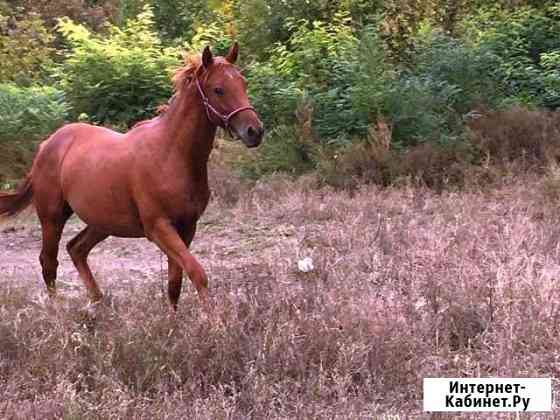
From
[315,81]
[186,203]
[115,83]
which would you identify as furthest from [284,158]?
[186,203]

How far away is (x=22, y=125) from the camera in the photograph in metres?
12.6

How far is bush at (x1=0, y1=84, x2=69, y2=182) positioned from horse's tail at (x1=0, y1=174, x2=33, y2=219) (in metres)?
5.16

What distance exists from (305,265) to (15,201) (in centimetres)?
254

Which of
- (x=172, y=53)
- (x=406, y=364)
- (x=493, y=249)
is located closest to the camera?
(x=406, y=364)

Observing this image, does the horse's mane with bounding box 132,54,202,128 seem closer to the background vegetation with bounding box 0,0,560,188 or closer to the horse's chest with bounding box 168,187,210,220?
the horse's chest with bounding box 168,187,210,220

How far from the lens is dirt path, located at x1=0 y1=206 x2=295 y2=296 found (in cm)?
751

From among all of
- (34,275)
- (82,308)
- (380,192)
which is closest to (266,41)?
(380,192)

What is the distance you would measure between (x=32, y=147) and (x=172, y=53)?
136 inches

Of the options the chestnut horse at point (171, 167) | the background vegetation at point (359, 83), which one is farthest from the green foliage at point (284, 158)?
the chestnut horse at point (171, 167)

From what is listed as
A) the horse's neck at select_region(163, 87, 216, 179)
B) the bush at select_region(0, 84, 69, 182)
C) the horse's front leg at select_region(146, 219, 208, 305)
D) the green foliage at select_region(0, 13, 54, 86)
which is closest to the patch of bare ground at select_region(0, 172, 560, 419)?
the horse's front leg at select_region(146, 219, 208, 305)

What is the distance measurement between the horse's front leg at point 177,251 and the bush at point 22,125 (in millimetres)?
7193

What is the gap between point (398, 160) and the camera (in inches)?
428

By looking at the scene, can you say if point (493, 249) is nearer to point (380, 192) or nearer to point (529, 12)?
point (380, 192)

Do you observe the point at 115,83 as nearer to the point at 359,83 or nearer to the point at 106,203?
the point at 359,83
